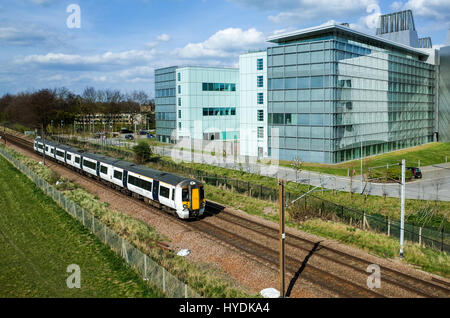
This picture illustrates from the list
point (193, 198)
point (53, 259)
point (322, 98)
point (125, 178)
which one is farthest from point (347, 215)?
point (322, 98)

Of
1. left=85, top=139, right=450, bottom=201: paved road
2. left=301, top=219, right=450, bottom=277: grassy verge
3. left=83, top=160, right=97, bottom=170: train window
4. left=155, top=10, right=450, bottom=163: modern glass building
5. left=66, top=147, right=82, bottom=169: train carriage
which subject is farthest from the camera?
left=155, top=10, right=450, bottom=163: modern glass building

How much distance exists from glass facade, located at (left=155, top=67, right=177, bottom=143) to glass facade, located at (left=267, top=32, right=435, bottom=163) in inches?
1190

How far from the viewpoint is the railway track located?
662 inches

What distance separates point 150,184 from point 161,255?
1044 centimetres

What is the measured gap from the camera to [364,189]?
3878 cm

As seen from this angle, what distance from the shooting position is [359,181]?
43.0 metres

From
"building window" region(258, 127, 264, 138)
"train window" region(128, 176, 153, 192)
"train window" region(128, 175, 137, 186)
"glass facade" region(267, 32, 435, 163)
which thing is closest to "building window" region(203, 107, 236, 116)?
"building window" region(258, 127, 264, 138)

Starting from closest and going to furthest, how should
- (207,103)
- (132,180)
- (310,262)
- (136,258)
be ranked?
(136,258) → (310,262) → (132,180) → (207,103)

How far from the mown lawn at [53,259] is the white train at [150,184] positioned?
5.95 meters

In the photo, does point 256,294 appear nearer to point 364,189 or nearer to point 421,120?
point 364,189

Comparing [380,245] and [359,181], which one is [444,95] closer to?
[359,181]

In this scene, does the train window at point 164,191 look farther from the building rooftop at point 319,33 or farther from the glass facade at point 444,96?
the glass facade at point 444,96

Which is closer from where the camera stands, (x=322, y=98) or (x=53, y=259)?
(x=53, y=259)

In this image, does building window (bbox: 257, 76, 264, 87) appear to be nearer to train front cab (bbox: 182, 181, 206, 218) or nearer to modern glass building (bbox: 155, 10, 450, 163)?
modern glass building (bbox: 155, 10, 450, 163)
